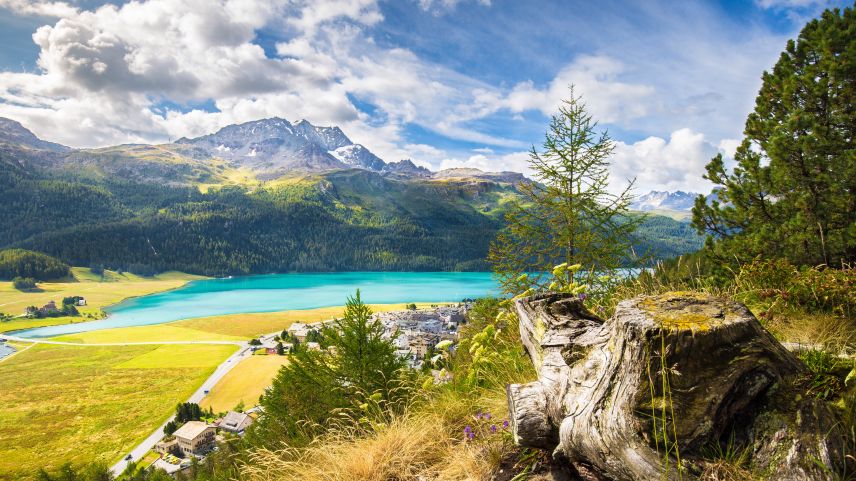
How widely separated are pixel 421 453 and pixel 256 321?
3859 inches

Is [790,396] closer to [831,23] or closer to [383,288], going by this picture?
[831,23]

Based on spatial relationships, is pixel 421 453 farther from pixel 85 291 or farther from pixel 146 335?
pixel 85 291

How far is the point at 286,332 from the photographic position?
75.4 m

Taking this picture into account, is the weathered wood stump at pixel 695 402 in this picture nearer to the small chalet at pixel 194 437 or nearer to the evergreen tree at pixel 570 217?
the evergreen tree at pixel 570 217

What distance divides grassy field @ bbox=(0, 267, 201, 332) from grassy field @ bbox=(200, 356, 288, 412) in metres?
76.3

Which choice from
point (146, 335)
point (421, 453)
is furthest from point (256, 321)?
point (421, 453)

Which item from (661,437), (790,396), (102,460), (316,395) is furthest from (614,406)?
Answer: (102,460)

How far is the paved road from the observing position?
3653cm

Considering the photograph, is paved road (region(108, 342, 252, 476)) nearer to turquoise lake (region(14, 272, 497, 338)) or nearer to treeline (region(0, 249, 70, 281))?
turquoise lake (region(14, 272, 497, 338))

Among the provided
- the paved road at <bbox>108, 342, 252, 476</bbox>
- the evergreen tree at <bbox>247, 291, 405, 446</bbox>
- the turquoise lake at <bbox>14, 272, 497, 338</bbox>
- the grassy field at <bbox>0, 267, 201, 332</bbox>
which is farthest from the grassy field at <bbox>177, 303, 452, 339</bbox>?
the evergreen tree at <bbox>247, 291, 405, 446</bbox>

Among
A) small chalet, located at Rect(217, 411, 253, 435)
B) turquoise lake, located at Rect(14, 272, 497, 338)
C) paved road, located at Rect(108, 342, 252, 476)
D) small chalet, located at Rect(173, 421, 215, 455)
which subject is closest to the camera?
paved road, located at Rect(108, 342, 252, 476)

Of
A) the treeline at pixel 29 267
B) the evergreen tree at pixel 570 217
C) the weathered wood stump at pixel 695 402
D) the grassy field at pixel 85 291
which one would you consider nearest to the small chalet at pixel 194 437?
the evergreen tree at pixel 570 217

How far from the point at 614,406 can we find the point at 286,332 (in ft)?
260

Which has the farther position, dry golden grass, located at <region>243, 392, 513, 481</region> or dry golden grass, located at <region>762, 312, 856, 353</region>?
dry golden grass, located at <region>762, 312, 856, 353</region>
